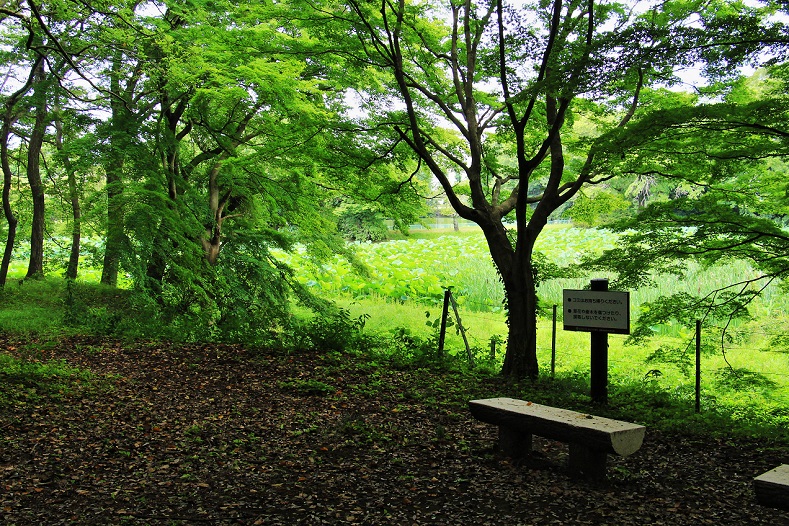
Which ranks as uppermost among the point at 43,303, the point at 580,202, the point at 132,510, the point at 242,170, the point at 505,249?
the point at 242,170

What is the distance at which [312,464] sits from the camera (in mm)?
4656

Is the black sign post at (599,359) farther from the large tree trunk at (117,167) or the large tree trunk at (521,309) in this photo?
the large tree trunk at (117,167)

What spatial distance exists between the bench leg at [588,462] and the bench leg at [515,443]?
0.50m

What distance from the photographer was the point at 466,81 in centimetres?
824

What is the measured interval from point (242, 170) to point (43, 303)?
17.4ft

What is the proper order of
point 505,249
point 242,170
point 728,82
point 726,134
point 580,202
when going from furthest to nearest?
point 242,170, point 580,202, point 505,249, point 728,82, point 726,134

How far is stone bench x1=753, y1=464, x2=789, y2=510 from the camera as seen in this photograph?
305 cm

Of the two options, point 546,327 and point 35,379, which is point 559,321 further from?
point 35,379

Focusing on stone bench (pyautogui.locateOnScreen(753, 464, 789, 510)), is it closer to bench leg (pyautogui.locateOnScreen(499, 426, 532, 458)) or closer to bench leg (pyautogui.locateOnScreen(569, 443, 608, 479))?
bench leg (pyautogui.locateOnScreen(569, 443, 608, 479))

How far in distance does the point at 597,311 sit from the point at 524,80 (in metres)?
3.00

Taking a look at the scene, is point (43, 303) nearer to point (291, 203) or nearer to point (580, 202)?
point (291, 203)

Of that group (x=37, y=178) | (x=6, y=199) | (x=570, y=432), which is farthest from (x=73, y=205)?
(x=570, y=432)

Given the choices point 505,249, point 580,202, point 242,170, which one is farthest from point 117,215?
point 580,202

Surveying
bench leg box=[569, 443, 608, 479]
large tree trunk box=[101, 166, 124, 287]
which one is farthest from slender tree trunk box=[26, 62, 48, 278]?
bench leg box=[569, 443, 608, 479]
